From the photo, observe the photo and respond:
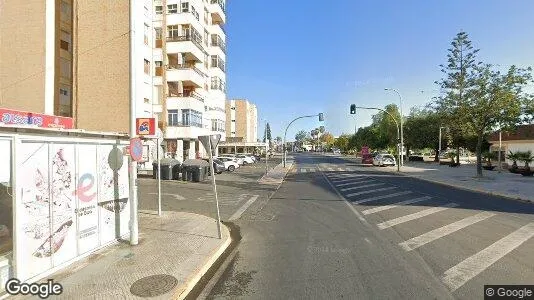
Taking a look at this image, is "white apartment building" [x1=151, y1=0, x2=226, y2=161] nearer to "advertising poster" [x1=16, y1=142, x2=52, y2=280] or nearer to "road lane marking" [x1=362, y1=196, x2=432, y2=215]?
"road lane marking" [x1=362, y1=196, x2=432, y2=215]

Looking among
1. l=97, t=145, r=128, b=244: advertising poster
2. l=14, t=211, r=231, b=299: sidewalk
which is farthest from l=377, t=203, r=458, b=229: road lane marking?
l=97, t=145, r=128, b=244: advertising poster

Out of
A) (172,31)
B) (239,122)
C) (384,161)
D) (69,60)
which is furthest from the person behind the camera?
(239,122)

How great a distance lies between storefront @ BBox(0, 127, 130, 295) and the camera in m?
5.39

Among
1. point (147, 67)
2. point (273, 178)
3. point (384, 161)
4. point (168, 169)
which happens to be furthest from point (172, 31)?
point (384, 161)

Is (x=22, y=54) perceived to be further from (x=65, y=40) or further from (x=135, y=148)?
(x=135, y=148)

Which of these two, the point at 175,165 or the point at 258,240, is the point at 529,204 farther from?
the point at 175,165

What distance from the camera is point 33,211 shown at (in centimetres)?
567

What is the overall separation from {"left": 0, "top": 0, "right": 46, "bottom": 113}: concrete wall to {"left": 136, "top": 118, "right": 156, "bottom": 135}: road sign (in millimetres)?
20504

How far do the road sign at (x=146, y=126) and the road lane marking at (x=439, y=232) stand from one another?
643cm

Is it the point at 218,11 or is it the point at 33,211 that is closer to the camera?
the point at 33,211

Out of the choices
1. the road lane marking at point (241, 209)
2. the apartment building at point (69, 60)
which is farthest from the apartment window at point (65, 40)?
the road lane marking at point (241, 209)

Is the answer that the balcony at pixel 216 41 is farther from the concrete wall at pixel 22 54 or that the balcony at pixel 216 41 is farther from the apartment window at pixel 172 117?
the concrete wall at pixel 22 54

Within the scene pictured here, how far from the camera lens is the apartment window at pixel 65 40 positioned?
26234mm

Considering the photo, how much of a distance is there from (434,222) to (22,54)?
27.7 metres
